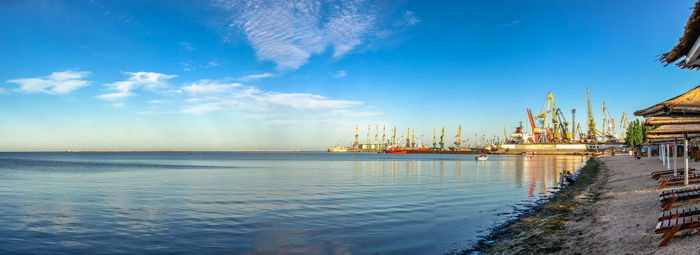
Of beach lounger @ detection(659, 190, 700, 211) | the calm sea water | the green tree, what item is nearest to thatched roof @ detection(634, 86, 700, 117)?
beach lounger @ detection(659, 190, 700, 211)

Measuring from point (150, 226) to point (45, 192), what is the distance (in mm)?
17856

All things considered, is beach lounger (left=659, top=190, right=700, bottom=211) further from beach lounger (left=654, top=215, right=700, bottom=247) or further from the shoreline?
beach lounger (left=654, top=215, right=700, bottom=247)

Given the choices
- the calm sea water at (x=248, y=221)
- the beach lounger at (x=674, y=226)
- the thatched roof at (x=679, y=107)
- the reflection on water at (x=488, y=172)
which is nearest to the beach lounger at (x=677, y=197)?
the thatched roof at (x=679, y=107)

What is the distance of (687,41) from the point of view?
661 cm

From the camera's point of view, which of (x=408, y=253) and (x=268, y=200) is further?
(x=268, y=200)

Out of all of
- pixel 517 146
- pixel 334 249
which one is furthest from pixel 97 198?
pixel 517 146

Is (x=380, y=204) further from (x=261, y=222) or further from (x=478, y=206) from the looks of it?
(x=261, y=222)

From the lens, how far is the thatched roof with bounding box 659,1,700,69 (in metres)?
6.05

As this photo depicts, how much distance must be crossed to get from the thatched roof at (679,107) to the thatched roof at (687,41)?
1.80 metres

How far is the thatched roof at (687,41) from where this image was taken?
19.9 ft

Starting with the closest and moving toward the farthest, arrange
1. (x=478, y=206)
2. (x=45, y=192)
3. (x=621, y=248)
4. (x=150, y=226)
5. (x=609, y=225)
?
(x=621, y=248) < (x=609, y=225) < (x=150, y=226) < (x=478, y=206) < (x=45, y=192)

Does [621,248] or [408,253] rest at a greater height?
[621,248]

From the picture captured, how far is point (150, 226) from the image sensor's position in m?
16.4

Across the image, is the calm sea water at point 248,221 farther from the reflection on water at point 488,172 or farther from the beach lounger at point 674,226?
the reflection on water at point 488,172
